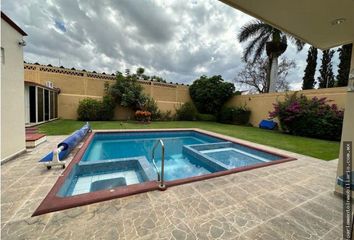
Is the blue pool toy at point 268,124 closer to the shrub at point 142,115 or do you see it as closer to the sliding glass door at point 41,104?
the shrub at point 142,115

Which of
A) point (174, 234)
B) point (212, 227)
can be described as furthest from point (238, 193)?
point (174, 234)

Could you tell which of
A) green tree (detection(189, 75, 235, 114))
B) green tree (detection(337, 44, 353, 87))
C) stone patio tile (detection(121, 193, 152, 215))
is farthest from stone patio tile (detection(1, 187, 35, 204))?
green tree (detection(337, 44, 353, 87))

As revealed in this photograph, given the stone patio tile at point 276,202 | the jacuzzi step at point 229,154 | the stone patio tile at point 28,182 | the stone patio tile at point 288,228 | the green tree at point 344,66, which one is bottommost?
the jacuzzi step at point 229,154

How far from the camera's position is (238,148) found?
278 inches

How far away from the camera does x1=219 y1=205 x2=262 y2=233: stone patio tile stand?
2.07m

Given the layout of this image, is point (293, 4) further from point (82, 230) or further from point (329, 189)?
point (82, 230)

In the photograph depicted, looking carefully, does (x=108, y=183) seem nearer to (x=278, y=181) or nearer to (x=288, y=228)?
(x=288, y=228)

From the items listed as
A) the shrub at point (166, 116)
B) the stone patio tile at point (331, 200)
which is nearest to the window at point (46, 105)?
the shrub at point (166, 116)

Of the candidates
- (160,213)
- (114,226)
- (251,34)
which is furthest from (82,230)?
(251,34)

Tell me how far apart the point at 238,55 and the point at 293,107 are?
28.4ft

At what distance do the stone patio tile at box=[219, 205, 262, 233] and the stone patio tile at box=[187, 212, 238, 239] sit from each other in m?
0.07

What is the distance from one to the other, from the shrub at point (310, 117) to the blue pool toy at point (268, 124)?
4.32 feet

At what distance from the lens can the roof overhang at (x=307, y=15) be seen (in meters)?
1.92

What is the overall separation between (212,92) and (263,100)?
179 inches
